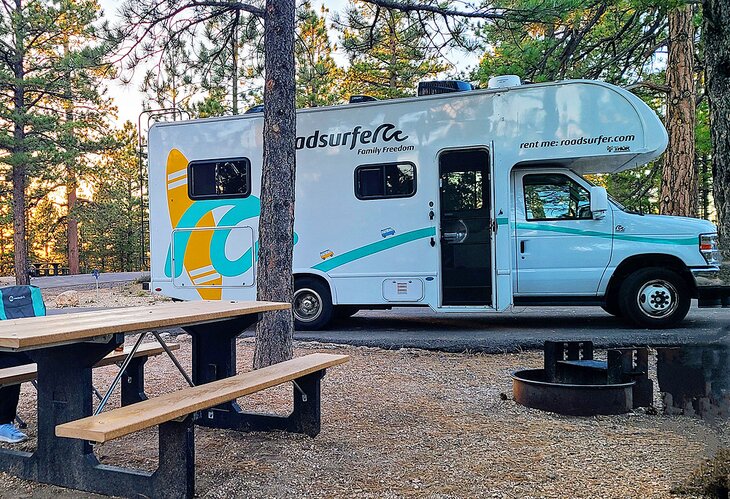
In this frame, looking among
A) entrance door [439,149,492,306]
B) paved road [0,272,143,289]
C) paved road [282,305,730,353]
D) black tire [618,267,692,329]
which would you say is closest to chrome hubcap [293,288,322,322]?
paved road [282,305,730,353]

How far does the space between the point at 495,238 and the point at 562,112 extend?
1.70m

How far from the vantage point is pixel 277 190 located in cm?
500

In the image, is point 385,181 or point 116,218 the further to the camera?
point 116,218

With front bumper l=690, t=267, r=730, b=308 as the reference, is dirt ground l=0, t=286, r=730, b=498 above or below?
below

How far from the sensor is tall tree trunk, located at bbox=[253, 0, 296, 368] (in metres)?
4.97

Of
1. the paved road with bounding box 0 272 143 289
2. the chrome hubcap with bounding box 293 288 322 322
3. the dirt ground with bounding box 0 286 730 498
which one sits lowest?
the dirt ground with bounding box 0 286 730 498

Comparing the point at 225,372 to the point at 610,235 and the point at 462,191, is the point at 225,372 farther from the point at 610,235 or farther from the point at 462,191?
the point at 610,235

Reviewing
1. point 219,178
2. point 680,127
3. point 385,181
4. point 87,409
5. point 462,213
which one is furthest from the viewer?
point 680,127

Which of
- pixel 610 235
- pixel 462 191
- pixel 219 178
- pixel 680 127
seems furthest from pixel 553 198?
pixel 680 127

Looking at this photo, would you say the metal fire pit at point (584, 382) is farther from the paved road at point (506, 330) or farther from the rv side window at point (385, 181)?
the rv side window at point (385, 181)

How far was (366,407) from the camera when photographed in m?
4.21

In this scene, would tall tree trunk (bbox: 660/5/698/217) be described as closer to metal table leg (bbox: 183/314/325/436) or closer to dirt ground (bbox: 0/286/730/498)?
dirt ground (bbox: 0/286/730/498)

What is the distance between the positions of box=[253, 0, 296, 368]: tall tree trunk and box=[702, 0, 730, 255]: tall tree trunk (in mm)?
3231

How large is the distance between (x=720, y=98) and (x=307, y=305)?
240 inches
